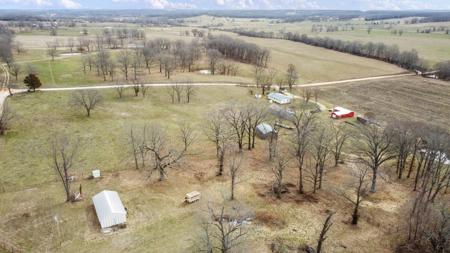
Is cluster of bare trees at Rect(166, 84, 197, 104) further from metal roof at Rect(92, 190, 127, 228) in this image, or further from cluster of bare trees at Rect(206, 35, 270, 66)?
cluster of bare trees at Rect(206, 35, 270, 66)

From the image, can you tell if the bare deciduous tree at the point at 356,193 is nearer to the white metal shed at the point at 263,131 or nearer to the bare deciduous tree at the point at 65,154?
the white metal shed at the point at 263,131

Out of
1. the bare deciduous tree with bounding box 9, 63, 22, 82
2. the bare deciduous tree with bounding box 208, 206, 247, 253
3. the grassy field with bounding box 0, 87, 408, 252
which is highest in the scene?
the bare deciduous tree with bounding box 9, 63, 22, 82

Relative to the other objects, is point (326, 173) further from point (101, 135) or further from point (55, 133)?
point (55, 133)

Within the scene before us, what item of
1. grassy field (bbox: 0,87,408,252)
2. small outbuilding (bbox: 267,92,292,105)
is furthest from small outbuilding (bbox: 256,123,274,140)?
small outbuilding (bbox: 267,92,292,105)

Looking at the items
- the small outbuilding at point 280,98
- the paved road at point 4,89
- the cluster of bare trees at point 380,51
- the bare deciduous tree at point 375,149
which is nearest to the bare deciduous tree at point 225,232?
the bare deciduous tree at point 375,149

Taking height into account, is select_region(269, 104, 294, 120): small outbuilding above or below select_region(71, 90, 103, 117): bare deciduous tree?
below

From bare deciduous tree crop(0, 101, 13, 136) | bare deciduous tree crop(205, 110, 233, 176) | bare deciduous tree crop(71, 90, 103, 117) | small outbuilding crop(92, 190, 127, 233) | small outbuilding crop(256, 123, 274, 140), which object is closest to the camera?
small outbuilding crop(92, 190, 127, 233)
